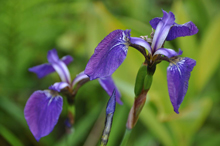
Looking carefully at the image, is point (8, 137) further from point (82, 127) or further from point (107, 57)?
point (107, 57)

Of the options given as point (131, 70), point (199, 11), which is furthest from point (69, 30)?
point (199, 11)

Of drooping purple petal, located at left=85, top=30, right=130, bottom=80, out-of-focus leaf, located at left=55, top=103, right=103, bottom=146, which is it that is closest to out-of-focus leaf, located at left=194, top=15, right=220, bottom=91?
out-of-focus leaf, located at left=55, top=103, right=103, bottom=146

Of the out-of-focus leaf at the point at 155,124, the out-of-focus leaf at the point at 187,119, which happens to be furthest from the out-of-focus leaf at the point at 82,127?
the out-of-focus leaf at the point at 187,119

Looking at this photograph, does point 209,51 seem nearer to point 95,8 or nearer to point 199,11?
point 199,11

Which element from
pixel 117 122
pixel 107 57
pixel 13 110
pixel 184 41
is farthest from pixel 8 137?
pixel 184 41

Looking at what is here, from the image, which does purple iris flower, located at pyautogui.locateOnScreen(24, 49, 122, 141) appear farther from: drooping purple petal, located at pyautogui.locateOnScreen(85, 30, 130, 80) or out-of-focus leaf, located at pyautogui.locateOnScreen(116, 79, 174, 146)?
out-of-focus leaf, located at pyautogui.locateOnScreen(116, 79, 174, 146)
